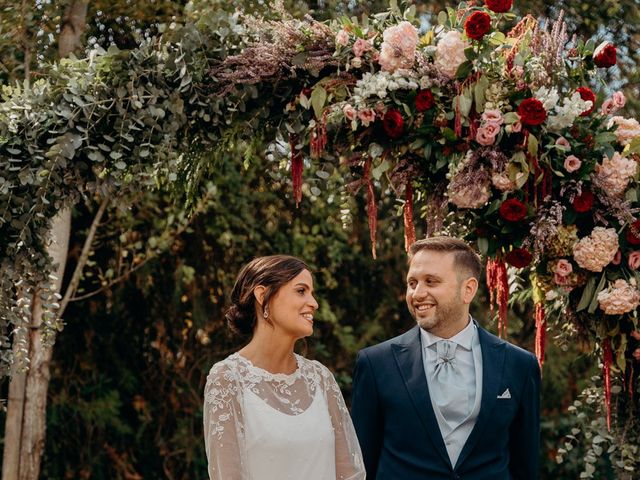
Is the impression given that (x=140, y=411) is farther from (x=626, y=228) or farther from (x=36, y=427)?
(x=626, y=228)

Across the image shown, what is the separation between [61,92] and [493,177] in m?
1.87

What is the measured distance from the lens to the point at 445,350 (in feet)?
13.3

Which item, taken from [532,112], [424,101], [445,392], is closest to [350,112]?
[424,101]

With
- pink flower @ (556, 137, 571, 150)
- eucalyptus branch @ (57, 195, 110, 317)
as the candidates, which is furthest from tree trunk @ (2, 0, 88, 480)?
pink flower @ (556, 137, 571, 150)

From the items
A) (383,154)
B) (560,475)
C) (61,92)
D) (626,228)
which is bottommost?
(560,475)

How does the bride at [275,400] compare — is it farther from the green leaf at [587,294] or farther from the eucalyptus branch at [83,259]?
the eucalyptus branch at [83,259]

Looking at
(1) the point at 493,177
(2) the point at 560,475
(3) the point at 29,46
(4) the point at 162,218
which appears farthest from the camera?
(2) the point at 560,475

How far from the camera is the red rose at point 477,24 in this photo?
437cm

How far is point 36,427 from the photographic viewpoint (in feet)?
22.9

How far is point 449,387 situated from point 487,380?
0.15 meters

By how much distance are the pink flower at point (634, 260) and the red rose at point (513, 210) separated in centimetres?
52

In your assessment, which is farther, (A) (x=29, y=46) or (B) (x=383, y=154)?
(A) (x=29, y=46)

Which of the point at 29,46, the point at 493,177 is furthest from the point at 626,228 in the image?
the point at 29,46

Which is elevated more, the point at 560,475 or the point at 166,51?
the point at 166,51
